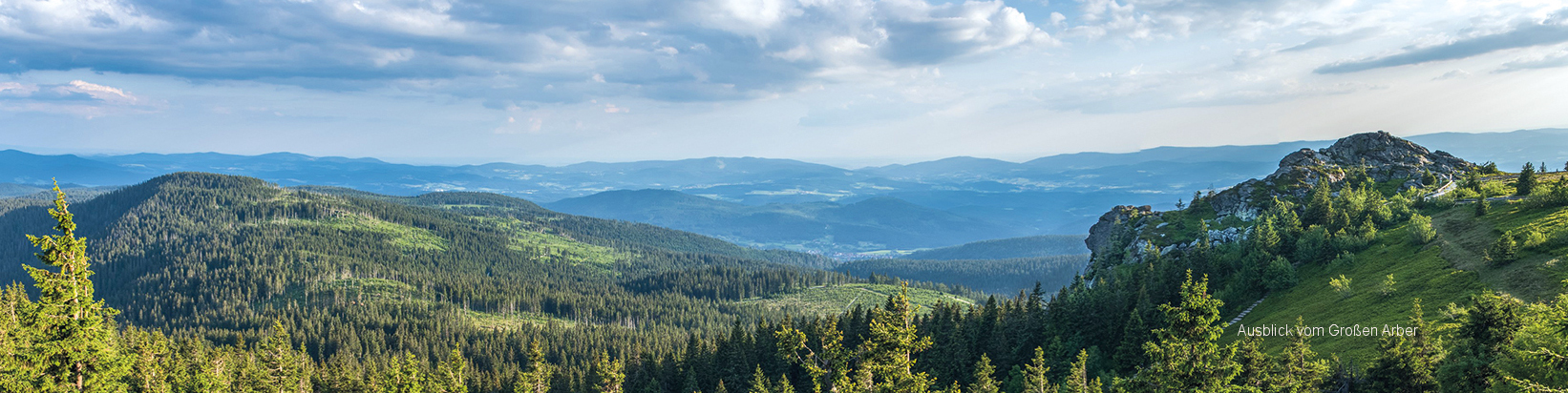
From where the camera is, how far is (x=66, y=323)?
32.5 metres

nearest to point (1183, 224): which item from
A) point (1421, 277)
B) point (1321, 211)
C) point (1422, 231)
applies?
point (1321, 211)

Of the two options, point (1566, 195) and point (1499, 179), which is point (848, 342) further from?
point (1499, 179)

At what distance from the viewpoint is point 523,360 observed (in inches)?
7131

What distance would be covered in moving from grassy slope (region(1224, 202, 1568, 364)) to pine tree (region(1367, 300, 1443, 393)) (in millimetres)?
6433

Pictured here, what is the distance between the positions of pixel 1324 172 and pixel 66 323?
153 meters

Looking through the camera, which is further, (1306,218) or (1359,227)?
(1306,218)

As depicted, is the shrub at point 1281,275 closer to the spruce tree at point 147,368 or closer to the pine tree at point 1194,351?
the pine tree at point 1194,351

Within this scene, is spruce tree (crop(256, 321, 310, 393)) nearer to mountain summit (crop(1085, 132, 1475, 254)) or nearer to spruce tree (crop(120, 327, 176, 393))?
spruce tree (crop(120, 327, 176, 393))

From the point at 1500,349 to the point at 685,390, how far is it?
3347 inches

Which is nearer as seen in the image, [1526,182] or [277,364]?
[277,364]

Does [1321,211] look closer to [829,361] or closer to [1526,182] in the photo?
[1526,182]

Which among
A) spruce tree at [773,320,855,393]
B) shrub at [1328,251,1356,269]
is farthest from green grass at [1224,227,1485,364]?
spruce tree at [773,320,855,393]

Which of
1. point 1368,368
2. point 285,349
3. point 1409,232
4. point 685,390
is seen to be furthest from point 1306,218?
point 285,349

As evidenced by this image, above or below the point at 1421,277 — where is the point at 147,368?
below
